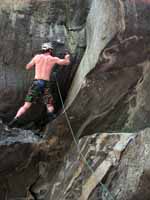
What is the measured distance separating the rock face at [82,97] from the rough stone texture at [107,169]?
17 mm

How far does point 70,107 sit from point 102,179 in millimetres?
1893

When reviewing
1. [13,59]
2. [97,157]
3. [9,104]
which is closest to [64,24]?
Answer: [13,59]

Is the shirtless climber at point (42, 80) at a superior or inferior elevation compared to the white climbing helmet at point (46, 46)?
inferior

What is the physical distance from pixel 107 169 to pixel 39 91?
250 cm

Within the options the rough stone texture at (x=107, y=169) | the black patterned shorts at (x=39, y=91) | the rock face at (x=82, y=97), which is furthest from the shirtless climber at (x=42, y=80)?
the rough stone texture at (x=107, y=169)

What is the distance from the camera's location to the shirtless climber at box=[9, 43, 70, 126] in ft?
29.9

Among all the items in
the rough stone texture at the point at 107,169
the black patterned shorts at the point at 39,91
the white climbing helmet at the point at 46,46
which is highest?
the white climbing helmet at the point at 46,46

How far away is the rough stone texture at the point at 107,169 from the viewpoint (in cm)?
685

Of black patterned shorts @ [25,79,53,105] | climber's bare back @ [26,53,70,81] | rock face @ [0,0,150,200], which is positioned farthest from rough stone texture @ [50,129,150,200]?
climber's bare back @ [26,53,70,81]

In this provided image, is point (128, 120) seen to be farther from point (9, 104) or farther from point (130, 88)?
point (9, 104)

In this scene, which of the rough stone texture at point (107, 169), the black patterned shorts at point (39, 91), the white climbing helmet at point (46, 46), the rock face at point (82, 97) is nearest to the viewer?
the rough stone texture at point (107, 169)

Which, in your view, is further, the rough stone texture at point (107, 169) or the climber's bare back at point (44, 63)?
the climber's bare back at point (44, 63)

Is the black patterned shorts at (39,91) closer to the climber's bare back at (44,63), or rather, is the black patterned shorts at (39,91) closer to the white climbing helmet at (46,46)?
the climber's bare back at (44,63)

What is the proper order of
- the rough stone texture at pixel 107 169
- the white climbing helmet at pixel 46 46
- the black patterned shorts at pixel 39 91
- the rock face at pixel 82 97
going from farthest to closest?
the white climbing helmet at pixel 46 46, the black patterned shorts at pixel 39 91, the rock face at pixel 82 97, the rough stone texture at pixel 107 169
